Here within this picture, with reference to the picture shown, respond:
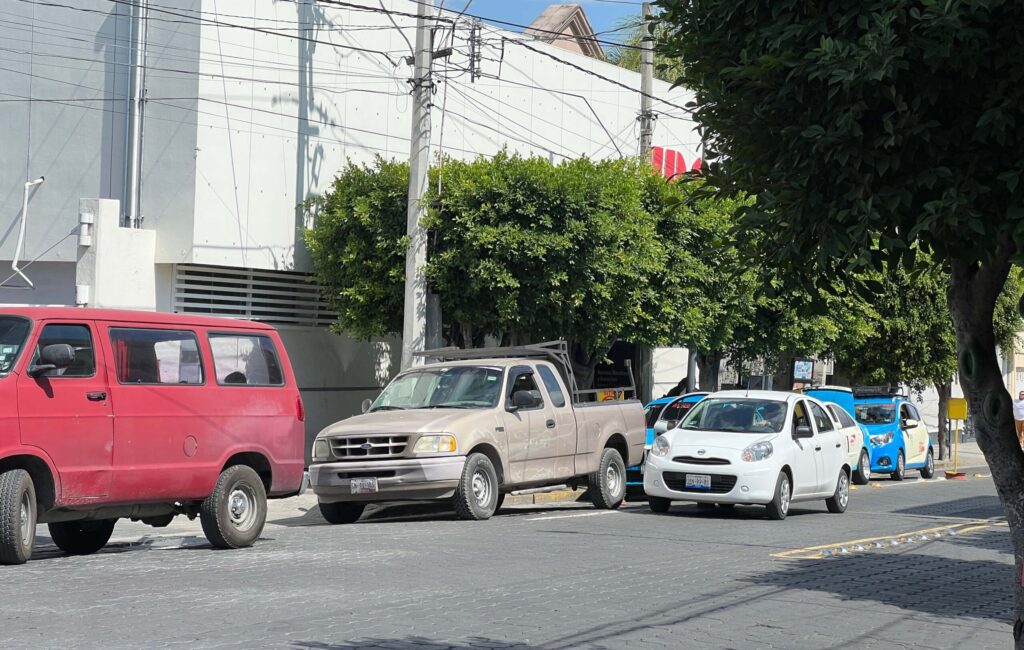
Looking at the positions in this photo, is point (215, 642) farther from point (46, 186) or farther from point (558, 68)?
point (558, 68)

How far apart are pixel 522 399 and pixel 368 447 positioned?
2.20 m

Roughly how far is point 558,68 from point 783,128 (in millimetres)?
25738

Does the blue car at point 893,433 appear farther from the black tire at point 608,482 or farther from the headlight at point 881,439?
the black tire at point 608,482

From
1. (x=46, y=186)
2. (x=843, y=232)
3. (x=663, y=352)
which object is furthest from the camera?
(x=663, y=352)

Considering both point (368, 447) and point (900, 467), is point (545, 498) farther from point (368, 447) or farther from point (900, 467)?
point (900, 467)

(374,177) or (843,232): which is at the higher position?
(374,177)

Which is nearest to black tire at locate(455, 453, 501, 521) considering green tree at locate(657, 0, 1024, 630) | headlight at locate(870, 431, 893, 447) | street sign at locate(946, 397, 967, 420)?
green tree at locate(657, 0, 1024, 630)

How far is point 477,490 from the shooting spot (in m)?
15.5

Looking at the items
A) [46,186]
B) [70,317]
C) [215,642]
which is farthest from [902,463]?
[215,642]

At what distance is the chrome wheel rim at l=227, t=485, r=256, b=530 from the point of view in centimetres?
1230

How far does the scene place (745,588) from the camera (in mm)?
10273

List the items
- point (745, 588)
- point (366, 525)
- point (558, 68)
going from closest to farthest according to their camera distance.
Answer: point (745, 588)
point (366, 525)
point (558, 68)

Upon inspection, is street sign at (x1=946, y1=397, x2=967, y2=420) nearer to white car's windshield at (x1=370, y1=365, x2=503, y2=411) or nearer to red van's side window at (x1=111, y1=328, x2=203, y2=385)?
white car's windshield at (x1=370, y1=365, x2=503, y2=411)

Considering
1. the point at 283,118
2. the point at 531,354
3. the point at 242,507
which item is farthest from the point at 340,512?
the point at 283,118
